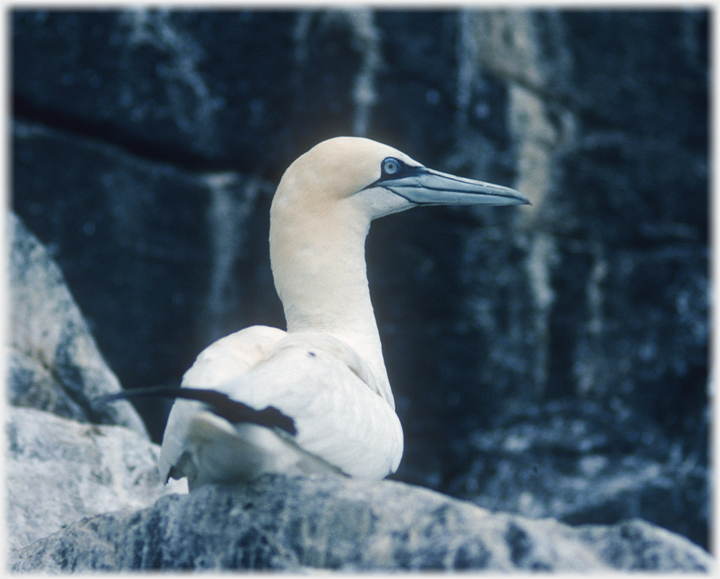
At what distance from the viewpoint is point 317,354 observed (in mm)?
2488

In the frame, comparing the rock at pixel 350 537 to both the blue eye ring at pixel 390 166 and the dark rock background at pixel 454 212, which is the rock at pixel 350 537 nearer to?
the blue eye ring at pixel 390 166

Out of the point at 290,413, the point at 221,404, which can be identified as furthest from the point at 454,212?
the point at 221,404

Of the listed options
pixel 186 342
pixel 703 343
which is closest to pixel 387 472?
pixel 186 342

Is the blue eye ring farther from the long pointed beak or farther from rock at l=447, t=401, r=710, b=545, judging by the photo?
rock at l=447, t=401, r=710, b=545

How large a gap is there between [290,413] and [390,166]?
166cm

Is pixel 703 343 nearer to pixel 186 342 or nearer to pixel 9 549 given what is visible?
pixel 186 342

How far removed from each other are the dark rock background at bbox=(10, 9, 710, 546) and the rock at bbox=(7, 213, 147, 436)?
6.49ft

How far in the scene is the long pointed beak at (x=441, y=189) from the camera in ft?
11.9

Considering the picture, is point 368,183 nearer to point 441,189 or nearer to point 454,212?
point 441,189

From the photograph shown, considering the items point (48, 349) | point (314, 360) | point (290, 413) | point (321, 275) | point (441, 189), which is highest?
point (441, 189)

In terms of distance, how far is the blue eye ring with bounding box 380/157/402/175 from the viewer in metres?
3.58

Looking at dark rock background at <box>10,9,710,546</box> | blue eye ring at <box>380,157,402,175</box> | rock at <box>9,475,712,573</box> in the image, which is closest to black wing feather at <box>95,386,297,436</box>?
rock at <box>9,475,712,573</box>

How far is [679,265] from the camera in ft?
25.4

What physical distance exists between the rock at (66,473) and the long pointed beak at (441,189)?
1.64 meters
